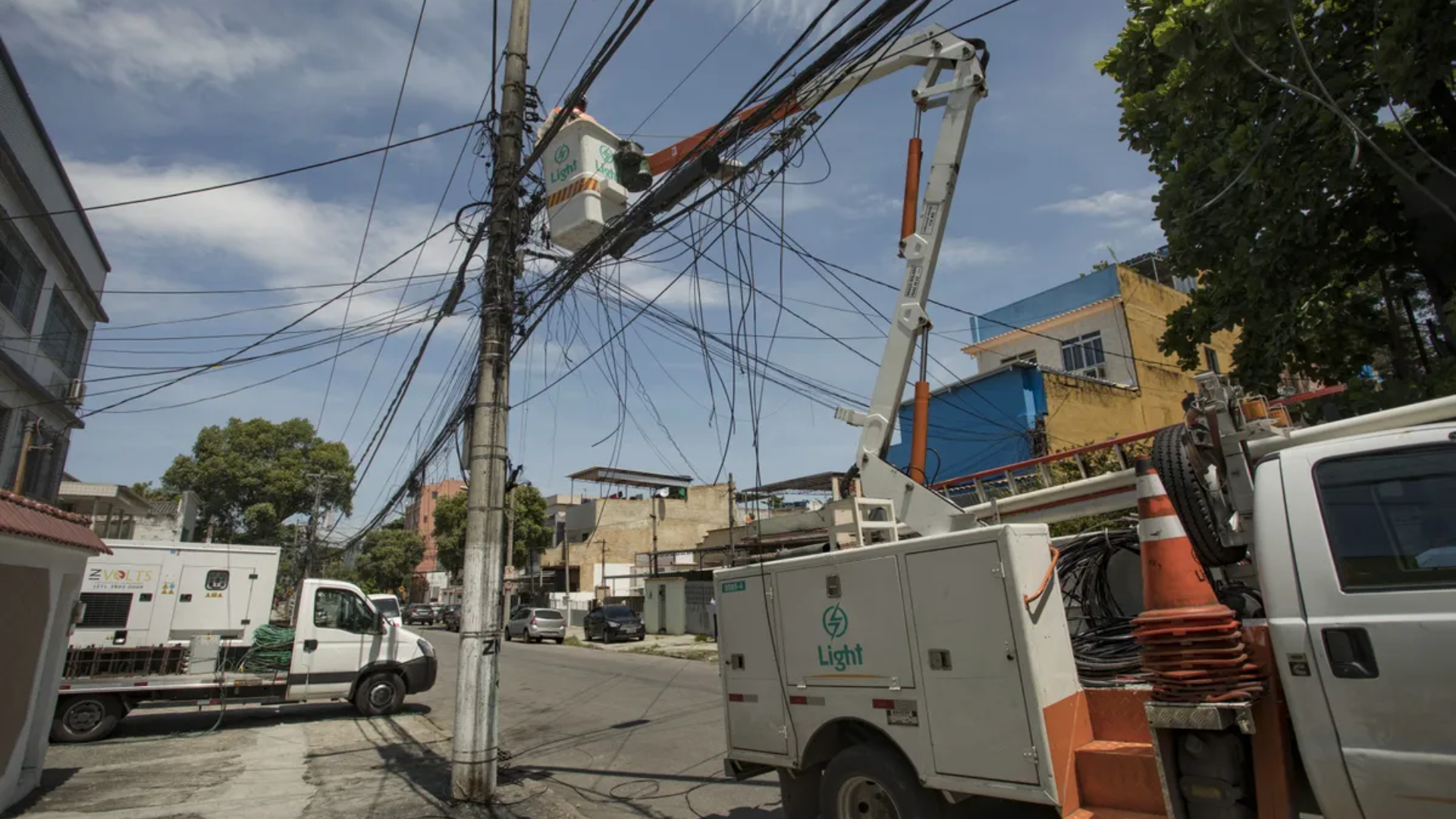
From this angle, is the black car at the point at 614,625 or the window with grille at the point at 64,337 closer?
the window with grille at the point at 64,337

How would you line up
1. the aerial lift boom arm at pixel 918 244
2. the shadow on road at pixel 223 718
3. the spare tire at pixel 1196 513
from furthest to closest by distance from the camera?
the shadow on road at pixel 223 718
the aerial lift boom arm at pixel 918 244
the spare tire at pixel 1196 513

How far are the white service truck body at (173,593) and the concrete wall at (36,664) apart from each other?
464 centimetres

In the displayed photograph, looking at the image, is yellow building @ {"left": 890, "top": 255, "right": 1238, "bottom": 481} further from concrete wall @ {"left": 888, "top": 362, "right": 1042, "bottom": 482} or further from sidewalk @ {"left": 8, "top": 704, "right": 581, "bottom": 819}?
sidewalk @ {"left": 8, "top": 704, "right": 581, "bottom": 819}

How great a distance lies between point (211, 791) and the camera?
25.7ft

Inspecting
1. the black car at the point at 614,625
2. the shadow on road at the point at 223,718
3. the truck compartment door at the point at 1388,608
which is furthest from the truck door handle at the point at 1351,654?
the black car at the point at 614,625

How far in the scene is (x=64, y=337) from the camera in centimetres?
1892

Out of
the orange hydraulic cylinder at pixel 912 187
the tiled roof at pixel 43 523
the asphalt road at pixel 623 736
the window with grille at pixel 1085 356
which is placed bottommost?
the asphalt road at pixel 623 736

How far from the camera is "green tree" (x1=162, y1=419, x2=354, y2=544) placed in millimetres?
35719

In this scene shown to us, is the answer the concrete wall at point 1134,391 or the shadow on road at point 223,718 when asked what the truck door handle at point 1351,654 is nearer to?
the shadow on road at point 223,718

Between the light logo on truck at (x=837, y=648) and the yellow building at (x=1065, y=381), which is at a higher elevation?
the yellow building at (x=1065, y=381)

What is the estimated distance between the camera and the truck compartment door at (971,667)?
388cm

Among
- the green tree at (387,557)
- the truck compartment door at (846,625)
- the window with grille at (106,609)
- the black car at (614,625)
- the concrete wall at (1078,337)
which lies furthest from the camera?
the green tree at (387,557)

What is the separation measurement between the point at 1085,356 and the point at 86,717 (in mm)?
25326

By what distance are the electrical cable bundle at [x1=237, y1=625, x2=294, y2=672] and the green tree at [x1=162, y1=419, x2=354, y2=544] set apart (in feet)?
81.3
